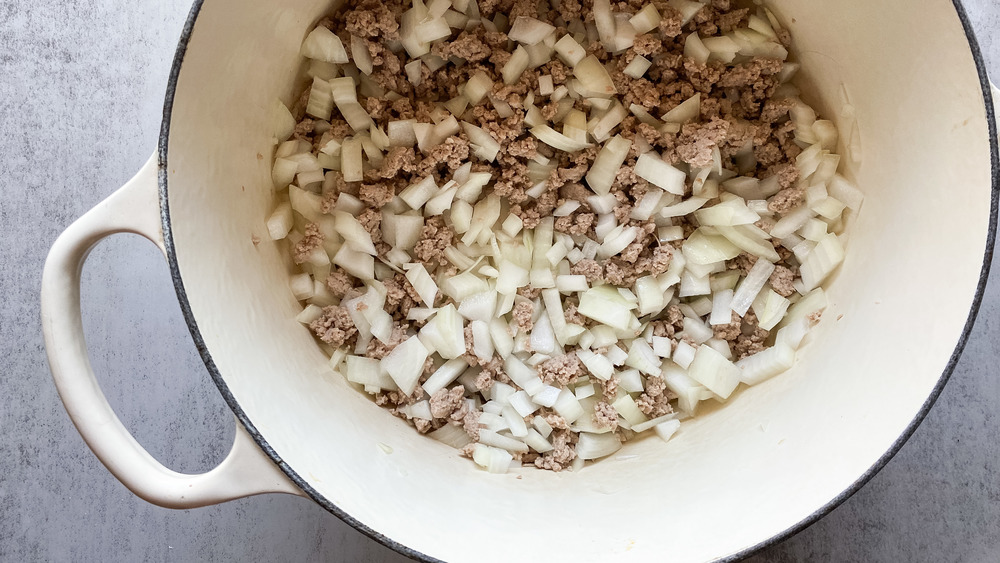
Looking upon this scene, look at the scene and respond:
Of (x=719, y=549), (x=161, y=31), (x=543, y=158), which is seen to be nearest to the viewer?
(x=719, y=549)

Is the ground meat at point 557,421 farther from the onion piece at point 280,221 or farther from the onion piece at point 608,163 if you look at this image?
the onion piece at point 280,221

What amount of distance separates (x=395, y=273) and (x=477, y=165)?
242mm

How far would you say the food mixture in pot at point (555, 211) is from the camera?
1.19m

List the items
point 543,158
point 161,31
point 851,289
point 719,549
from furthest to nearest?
point 161,31 < point 543,158 < point 851,289 < point 719,549

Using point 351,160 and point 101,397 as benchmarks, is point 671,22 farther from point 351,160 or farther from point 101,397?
point 101,397

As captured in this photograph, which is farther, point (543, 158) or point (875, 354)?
point (543, 158)

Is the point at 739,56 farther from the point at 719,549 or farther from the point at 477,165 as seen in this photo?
the point at 719,549

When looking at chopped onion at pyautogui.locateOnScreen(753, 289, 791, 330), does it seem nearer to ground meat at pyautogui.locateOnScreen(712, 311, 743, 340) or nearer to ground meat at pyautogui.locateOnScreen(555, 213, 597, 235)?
ground meat at pyautogui.locateOnScreen(712, 311, 743, 340)

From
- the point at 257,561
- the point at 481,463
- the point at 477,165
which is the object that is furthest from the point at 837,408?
the point at 257,561

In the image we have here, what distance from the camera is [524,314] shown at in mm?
1232

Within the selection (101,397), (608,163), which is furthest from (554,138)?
(101,397)

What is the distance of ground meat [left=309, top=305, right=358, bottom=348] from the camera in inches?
46.8

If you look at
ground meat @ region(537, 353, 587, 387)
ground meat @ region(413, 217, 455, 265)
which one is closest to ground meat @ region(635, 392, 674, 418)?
ground meat @ region(537, 353, 587, 387)

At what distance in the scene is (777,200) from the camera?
3.92 feet
